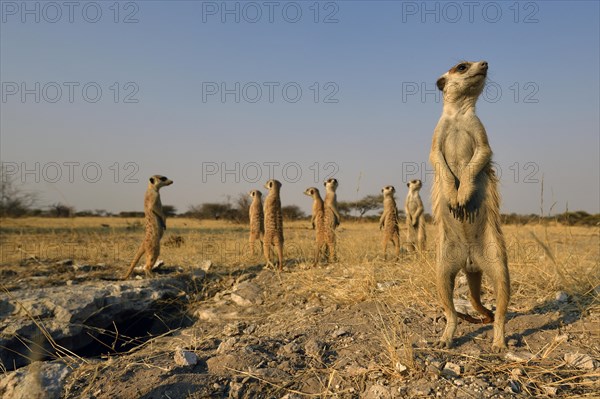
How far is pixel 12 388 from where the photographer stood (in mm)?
2928

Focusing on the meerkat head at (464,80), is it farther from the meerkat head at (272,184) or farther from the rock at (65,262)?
the rock at (65,262)

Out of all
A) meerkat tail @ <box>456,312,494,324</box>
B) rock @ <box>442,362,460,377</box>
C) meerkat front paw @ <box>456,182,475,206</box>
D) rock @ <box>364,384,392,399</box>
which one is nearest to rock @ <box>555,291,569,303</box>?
meerkat tail @ <box>456,312,494,324</box>

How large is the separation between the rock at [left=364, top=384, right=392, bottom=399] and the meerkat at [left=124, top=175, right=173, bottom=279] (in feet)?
19.4

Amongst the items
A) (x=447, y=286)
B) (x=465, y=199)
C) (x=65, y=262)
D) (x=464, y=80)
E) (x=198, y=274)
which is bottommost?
(x=198, y=274)

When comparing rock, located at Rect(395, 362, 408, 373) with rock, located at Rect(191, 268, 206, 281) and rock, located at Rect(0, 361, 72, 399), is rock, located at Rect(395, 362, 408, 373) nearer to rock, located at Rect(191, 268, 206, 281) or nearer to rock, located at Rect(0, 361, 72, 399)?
rock, located at Rect(0, 361, 72, 399)

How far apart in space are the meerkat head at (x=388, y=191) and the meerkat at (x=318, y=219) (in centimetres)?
141

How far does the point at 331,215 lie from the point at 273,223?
1.42m

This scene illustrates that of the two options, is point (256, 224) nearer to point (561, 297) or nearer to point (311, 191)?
point (311, 191)

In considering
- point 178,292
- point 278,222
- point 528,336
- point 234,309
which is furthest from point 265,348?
point 278,222

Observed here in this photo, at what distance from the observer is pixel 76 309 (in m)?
5.75

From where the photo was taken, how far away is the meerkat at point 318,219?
8.77 meters

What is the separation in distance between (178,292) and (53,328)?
1.92 meters

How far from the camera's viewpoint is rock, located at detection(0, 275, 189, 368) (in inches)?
210

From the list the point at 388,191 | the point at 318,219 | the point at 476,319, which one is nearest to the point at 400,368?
the point at 476,319
